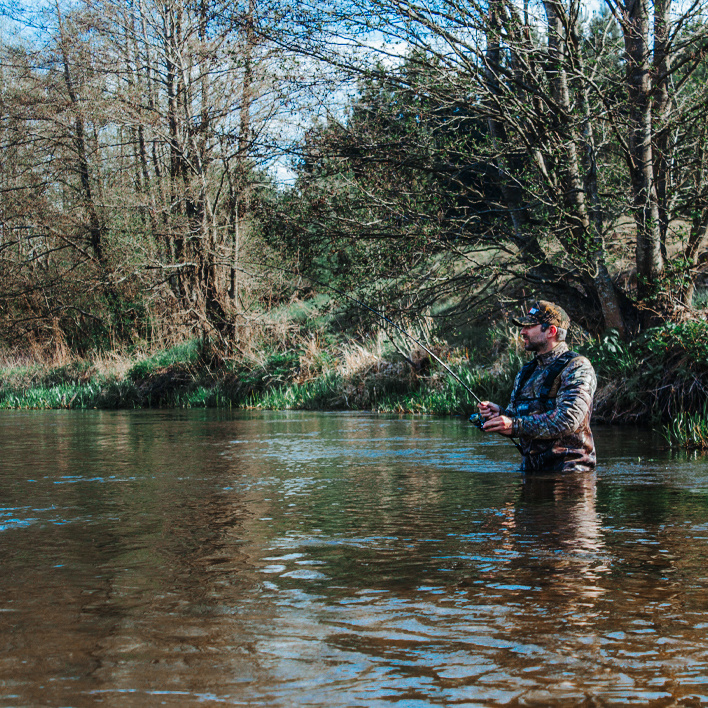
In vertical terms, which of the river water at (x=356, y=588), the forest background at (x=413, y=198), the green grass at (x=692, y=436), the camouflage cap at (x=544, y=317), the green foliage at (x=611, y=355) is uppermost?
the forest background at (x=413, y=198)

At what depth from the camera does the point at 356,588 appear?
4094 mm

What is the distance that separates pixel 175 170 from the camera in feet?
85.3

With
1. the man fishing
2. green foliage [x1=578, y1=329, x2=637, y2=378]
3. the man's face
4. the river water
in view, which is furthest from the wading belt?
green foliage [x1=578, y1=329, x2=637, y2=378]

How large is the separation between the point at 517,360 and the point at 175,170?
13726 millimetres

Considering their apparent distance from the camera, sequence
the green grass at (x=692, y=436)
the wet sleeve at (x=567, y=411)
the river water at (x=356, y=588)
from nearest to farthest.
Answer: the river water at (x=356, y=588) → the wet sleeve at (x=567, y=411) → the green grass at (x=692, y=436)

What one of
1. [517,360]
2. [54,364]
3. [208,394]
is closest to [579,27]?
[517,360]

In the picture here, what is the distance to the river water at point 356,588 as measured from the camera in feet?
9.51

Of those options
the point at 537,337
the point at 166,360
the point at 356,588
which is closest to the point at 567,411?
the point at 537,337

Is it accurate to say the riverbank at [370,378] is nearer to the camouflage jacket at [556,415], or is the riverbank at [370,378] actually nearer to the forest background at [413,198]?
the forest background at [413,198]

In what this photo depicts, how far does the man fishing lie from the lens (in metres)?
7.32

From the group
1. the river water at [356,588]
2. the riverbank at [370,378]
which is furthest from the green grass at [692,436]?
the river water at [356,588]

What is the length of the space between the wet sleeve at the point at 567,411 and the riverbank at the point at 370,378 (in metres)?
3.44

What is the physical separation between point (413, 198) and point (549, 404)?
7.37m

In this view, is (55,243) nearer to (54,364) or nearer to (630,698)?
(54,364)
